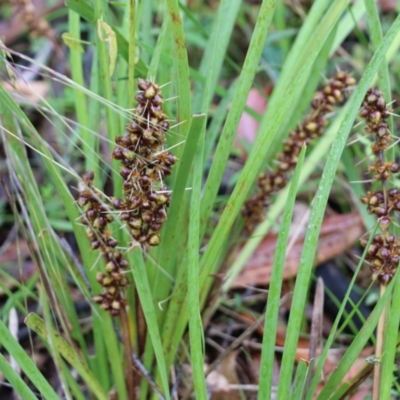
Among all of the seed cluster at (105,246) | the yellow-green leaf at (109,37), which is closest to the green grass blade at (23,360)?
the seed cluster at (105,246)

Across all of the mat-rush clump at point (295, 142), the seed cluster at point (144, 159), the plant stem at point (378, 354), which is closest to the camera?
the seed cluster at point (144, 159)

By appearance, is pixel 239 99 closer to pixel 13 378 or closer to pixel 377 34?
pixel 377 34

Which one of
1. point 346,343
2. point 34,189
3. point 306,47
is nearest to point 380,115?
point 306,47

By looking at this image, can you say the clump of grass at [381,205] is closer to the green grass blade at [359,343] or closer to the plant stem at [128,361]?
the green grass blade at [359,343]

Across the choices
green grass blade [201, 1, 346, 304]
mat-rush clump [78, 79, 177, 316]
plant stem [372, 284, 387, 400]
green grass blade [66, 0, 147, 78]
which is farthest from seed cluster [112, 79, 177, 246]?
plant stem [372, 284, 387, 400]

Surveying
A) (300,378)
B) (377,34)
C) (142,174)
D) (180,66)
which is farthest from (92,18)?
(300,378)

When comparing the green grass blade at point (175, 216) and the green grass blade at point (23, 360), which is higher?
the green grass blade at point (175, 216)
